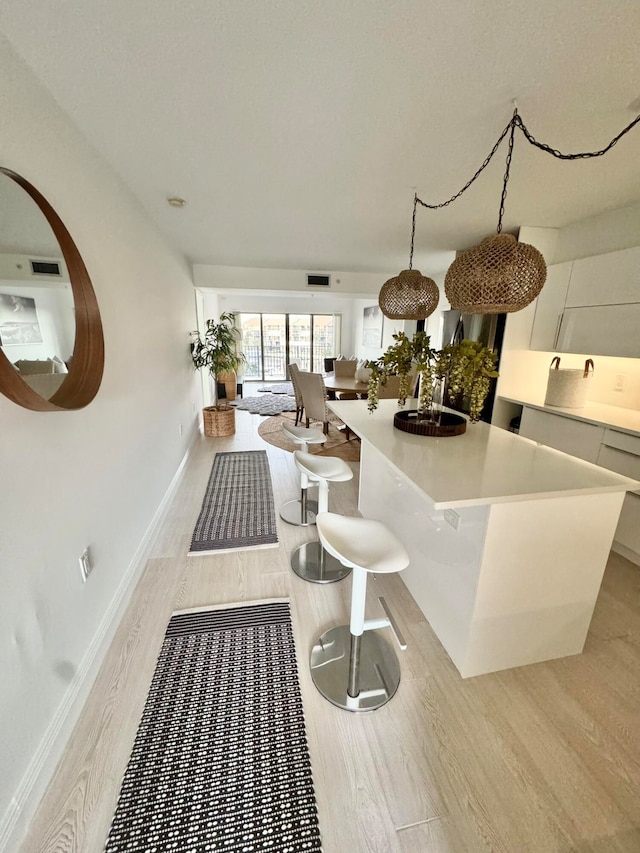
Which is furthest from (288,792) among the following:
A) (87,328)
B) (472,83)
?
(472,83)

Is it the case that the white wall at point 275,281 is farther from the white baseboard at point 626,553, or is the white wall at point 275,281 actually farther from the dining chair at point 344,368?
the white baseboard at point 626,553

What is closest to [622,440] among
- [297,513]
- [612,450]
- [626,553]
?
[612,450]

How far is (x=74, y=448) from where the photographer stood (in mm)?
1418

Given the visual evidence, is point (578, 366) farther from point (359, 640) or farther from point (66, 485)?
point (66, 485)

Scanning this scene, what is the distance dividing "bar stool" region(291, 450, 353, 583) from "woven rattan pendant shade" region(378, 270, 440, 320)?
104 cm

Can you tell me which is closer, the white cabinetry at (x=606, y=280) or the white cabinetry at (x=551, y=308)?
the white cabinetry at (x=606, y=280)

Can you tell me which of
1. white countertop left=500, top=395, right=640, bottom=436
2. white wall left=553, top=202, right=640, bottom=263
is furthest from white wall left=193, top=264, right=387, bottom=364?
white countertop left=500, top=395, right=640, bottom=436

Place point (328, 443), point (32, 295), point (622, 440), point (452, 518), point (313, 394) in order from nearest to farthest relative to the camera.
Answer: point (32, 295) → point (452, 518) → point (622, 440) → point (313, 394) → point (328, 443)

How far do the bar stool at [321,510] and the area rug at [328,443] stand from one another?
1793mm

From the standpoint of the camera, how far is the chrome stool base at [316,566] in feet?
6.82

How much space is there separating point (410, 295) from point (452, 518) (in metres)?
1.39

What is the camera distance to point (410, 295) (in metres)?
2.09

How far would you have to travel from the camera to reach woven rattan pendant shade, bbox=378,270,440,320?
2090 mm

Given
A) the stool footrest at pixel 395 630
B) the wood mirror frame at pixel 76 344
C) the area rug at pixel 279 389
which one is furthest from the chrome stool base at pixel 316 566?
the area rug at pixel 279 389
